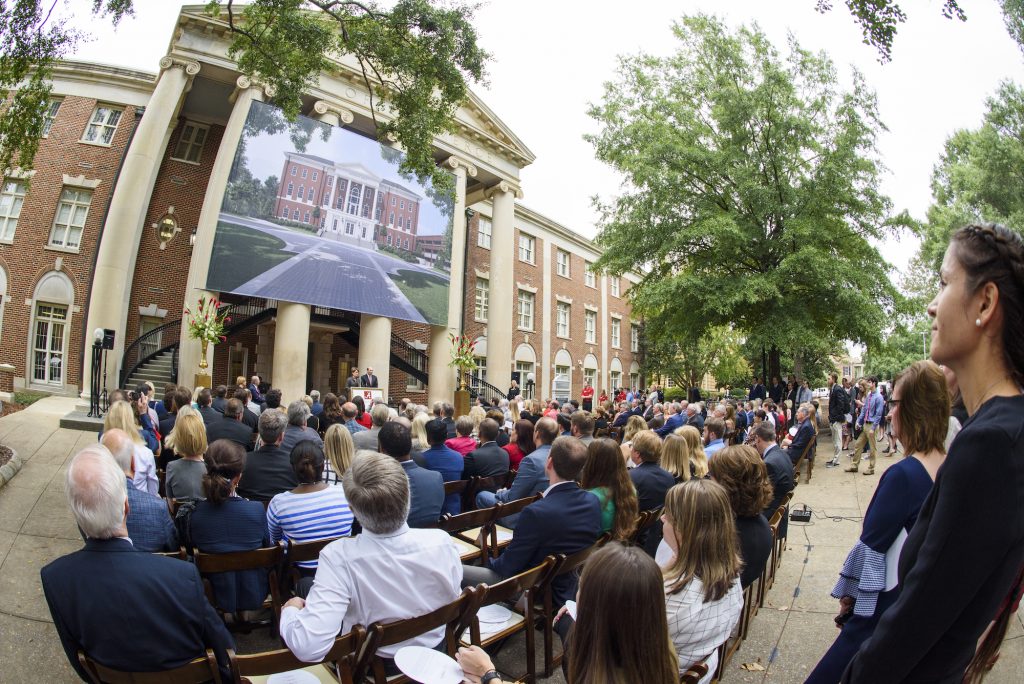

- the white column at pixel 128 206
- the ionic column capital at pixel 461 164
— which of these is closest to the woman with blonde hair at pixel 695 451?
the white column at pixel 128 206

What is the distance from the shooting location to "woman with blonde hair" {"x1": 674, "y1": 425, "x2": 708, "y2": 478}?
6.20 metres

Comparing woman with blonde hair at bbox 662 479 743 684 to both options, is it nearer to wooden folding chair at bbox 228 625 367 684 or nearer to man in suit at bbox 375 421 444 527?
wooden folding chair at bbox 228 625 367 684

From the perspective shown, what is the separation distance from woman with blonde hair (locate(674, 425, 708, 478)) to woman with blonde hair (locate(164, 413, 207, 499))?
15.5ft

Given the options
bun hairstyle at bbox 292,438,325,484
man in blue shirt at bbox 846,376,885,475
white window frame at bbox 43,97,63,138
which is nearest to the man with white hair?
bun hairstyle at bbox 292,438,325,484

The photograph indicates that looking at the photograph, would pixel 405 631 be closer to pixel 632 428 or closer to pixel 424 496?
pixel 424 496

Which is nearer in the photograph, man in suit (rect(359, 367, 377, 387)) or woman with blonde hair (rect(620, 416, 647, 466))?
woman with blonde hair (rect(620, 416, 647, 466))

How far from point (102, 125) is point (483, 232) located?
51.3 ft

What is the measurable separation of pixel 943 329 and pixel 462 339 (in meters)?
21.1

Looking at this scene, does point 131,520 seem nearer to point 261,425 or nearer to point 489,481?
point 261,425

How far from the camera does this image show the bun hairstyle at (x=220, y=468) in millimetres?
3811

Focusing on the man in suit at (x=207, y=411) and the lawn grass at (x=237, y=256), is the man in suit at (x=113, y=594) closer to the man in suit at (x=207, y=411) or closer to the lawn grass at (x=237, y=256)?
the man in suit at (x=207, y=411)

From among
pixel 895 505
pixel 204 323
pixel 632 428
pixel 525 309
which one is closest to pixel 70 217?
pixel 204 323

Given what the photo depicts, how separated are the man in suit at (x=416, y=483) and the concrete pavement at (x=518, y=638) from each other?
3.84 feet

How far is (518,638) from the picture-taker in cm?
446
